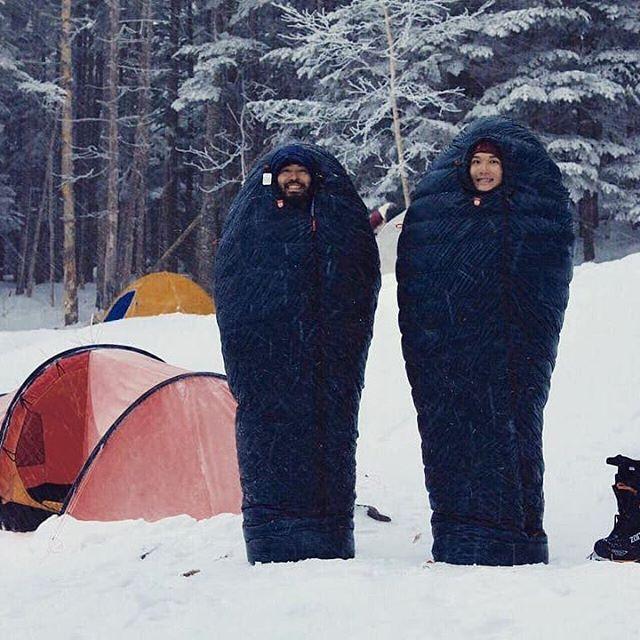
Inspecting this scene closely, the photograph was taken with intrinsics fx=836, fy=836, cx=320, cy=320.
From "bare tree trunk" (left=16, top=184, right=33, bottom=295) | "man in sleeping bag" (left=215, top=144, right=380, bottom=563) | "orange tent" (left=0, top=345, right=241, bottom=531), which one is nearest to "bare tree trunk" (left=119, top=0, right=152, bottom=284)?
"bare tree trunk" (left=16, top=184, right=33, bottom=295)

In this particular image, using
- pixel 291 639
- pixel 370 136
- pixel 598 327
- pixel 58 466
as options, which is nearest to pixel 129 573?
pixel 291 639

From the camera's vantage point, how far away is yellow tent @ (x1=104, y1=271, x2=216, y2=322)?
16609 millimetres

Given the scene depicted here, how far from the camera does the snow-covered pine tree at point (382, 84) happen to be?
1659 centimetres

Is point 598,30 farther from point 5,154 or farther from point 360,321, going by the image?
point 5,154

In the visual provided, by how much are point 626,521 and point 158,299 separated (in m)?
13.5

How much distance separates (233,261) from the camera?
4.35 metres

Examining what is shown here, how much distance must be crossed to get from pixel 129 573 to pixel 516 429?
7.12 feet

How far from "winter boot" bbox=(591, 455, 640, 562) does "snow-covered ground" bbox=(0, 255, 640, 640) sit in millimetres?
302

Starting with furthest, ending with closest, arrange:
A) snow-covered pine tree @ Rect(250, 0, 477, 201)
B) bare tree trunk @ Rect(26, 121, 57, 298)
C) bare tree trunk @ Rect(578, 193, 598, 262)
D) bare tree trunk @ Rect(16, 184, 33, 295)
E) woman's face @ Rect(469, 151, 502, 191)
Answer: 1. bare tree trunk @ Rect(16, 184, 33, 295)
2. bare tree trunk @ Rect(26, 121, 57, 298)
3. bare tree trunk @ Rect(578, 193, 598, 262)
4. snow-covered pine tree @ Rect(250, 0, 477, 201)
5. woman's face @ Rect(469, 151, 502, 191)

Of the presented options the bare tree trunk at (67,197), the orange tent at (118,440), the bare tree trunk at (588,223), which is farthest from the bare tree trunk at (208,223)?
the orange tent at (118,440)

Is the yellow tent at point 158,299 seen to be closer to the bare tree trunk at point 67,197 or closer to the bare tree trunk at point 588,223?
the bare tree trunk at point 67,197

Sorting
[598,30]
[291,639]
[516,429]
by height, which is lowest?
[291,639]

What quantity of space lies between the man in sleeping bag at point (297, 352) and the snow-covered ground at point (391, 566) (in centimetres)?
34

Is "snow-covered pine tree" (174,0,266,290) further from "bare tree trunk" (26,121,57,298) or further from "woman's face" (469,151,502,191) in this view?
"woman's face" (469,151,502,191)
